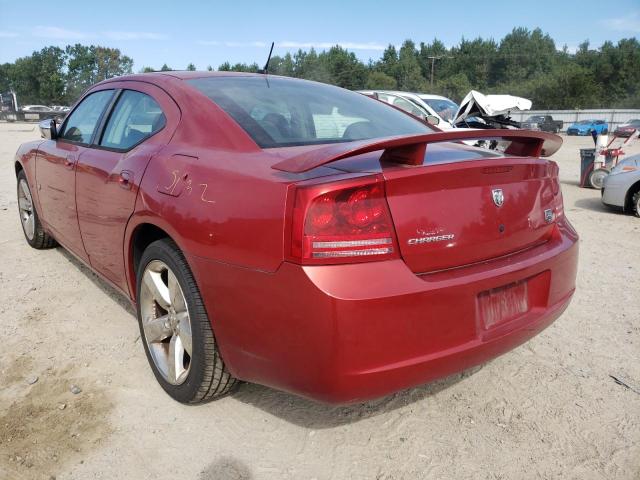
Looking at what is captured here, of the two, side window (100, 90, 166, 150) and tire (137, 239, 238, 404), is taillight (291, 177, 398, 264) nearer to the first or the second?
tire (137, 239, 238, 404)

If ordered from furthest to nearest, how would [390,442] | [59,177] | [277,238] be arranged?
[59,177]
[390,442]
[277,238]

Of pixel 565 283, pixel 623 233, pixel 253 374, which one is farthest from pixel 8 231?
pixel 623 233

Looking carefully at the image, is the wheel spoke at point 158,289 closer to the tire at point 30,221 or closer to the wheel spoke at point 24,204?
the tire at point 30,221

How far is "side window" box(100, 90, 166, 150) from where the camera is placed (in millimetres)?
2719

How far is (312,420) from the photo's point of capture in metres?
2.37

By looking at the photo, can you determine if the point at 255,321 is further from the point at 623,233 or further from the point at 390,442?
the point at 623,233

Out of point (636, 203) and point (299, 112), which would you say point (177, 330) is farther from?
point (636, 203)

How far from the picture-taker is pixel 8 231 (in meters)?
5.73

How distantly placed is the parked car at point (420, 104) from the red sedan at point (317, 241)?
8.29 meters

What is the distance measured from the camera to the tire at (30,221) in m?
4.70

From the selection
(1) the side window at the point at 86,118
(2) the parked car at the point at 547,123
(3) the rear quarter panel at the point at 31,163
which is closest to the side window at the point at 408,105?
(3) the rear quarter panel at the point at 31,163

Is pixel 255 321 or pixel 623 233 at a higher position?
pixel 255 321

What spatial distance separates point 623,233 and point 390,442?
5376 millimetres

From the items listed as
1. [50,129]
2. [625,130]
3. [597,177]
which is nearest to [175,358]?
[50,129]
